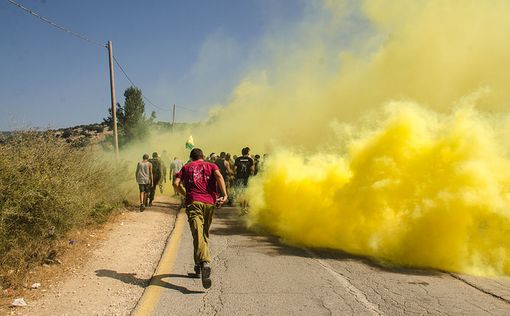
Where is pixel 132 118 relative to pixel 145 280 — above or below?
above

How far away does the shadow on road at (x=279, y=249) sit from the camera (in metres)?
6.22

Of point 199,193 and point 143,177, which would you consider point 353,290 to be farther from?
point 143,177

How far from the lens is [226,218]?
38.5ft

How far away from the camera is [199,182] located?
19.1 ft

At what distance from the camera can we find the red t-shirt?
5.75 metres

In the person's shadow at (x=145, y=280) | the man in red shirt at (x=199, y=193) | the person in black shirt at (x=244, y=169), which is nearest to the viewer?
the person's shadow at (x=145, y=280)

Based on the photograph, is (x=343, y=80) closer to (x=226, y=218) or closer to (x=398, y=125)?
(x=226, y=218)

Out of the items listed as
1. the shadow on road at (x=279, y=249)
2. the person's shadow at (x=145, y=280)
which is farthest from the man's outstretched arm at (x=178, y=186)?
the shadow on road at (x=279, y=249)

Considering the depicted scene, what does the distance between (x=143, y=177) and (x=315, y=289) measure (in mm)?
8793

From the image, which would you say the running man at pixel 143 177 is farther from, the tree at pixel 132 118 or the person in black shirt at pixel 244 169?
the tree at pixel 132 118

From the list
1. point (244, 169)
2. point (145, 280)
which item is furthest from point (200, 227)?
point (244, 169)

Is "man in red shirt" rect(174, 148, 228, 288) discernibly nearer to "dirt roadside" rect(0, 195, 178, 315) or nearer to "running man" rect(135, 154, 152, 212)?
"dirt roadside" rect(0, 195, 178, 315)

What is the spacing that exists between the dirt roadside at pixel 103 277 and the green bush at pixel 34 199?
0.38 meters

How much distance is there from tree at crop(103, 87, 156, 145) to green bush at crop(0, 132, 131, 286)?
4042 cm
